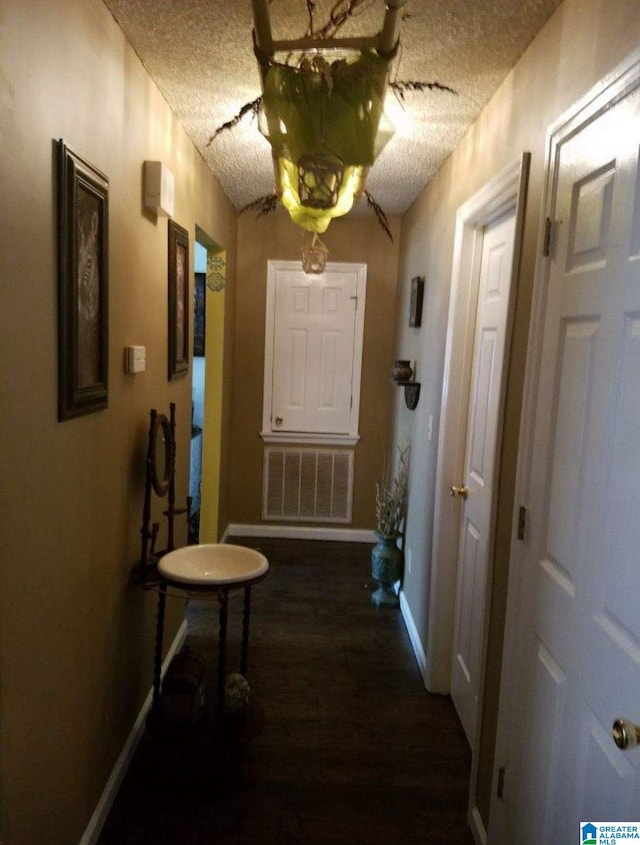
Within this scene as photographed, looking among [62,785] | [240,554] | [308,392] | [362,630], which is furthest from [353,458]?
[62,785]

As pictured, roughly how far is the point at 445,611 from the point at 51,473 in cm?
188

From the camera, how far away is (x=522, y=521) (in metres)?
1.56

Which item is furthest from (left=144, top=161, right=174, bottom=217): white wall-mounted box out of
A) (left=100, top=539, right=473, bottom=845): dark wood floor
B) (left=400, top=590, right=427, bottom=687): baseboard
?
(left=400, top=590, right=427, bottom=687): baseboard

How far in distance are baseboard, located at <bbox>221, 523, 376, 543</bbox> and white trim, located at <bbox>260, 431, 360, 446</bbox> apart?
27.3 inches

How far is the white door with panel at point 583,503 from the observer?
106 centimetres

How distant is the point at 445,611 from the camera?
260 centimetres

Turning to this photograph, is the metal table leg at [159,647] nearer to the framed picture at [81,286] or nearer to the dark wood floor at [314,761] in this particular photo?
the dark wood floor at [314,761]

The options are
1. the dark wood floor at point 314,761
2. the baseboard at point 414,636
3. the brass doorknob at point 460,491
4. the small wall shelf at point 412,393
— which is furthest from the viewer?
the small wall shelf at point 412,393

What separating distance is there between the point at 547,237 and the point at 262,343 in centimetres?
312

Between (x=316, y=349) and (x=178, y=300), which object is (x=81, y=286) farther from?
(x=316, y=349)

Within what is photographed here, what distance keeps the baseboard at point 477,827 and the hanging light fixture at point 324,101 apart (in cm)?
195

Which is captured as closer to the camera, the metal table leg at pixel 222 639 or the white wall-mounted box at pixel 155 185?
the metal table leg at pixel 222 639

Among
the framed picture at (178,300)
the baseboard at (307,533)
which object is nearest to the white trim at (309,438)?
the baseboard at (307,533)

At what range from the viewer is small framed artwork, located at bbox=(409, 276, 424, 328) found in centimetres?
325
